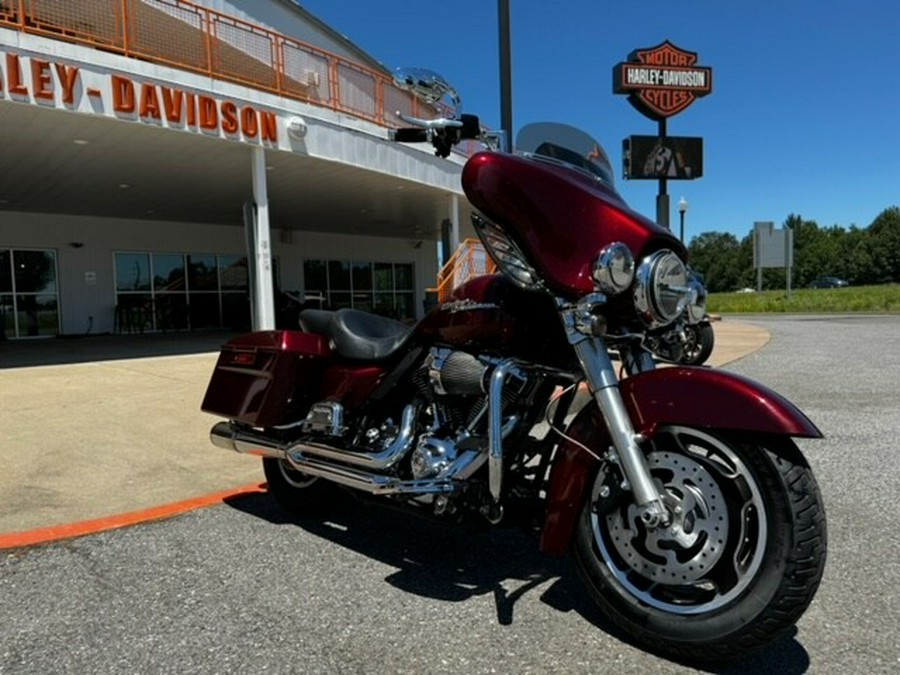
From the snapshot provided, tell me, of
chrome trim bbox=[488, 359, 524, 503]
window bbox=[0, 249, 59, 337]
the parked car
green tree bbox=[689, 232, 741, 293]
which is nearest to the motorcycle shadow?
chrome trim bbox=[488, 359, 524, 503]

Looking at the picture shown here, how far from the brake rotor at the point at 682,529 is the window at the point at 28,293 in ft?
62.6

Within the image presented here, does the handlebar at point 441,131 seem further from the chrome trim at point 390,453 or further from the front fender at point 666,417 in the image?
the front fender at point 666,417

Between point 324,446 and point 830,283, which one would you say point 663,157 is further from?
point 830,283

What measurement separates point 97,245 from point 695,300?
1966 centimetres

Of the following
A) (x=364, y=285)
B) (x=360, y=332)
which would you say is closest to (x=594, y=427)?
(x=360, y=332)

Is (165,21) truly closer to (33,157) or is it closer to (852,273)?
(33,157)

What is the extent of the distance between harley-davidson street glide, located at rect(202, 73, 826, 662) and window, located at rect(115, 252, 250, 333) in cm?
1857

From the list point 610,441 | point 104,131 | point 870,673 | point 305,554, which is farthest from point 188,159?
point 870,673

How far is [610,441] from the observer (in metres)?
2.48

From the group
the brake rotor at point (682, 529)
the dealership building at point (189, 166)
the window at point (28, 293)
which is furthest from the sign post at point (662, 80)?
the brake rotor at point (682, 529)

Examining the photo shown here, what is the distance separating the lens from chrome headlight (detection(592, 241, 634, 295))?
94.7 inches

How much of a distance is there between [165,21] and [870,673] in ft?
39.8

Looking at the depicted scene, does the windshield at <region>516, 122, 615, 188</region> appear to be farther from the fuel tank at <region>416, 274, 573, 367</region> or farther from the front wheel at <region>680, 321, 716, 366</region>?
the front wheel at <region>680, 321, 716, 366</region>

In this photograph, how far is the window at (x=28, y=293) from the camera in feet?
57.2
